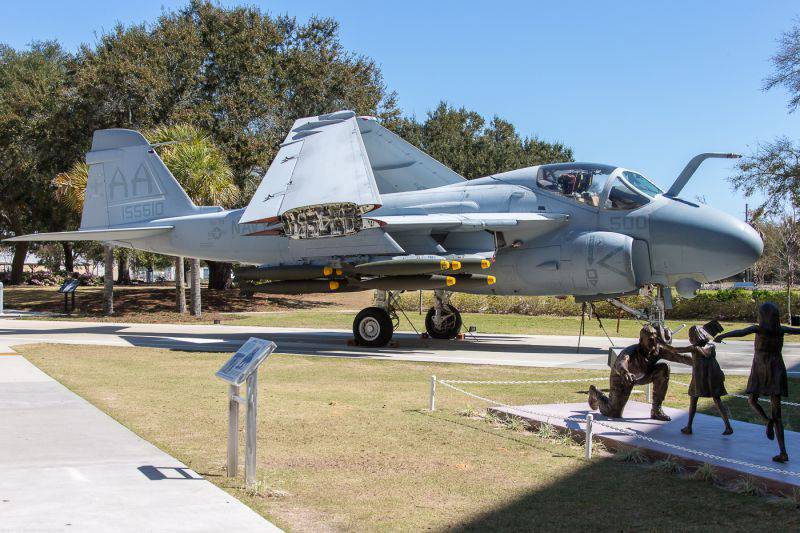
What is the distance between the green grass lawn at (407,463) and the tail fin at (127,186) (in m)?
9.47

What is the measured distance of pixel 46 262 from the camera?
9219 cm

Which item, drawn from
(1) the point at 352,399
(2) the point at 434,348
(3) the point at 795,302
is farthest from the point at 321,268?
(3) the point at 795,302

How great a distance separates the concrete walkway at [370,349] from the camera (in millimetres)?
16422

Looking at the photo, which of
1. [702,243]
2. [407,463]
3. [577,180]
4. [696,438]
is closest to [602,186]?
[577,180]

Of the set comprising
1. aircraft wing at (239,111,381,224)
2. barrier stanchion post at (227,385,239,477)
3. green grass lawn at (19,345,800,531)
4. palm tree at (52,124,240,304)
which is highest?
palm tree at (52,124,240,304)

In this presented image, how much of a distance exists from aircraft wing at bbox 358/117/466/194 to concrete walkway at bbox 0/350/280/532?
40.5 ft

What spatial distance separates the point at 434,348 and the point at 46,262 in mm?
85863

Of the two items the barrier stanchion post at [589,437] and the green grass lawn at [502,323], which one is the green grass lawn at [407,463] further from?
the green grass lawn at [502,323]

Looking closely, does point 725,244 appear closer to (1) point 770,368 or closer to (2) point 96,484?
(1) point 770,368

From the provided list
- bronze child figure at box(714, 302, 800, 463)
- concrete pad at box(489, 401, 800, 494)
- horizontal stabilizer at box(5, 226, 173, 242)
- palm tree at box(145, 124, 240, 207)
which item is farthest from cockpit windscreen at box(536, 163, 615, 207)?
palm tree at box(145, 124, 240, 207)

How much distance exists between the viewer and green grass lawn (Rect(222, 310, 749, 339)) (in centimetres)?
2466

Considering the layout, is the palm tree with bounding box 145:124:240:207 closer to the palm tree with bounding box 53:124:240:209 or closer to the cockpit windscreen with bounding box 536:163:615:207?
the palm tree with bounding box 53:124:240:209

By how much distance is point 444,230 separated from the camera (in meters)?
17.8

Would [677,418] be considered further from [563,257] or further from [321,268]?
[321,268]
